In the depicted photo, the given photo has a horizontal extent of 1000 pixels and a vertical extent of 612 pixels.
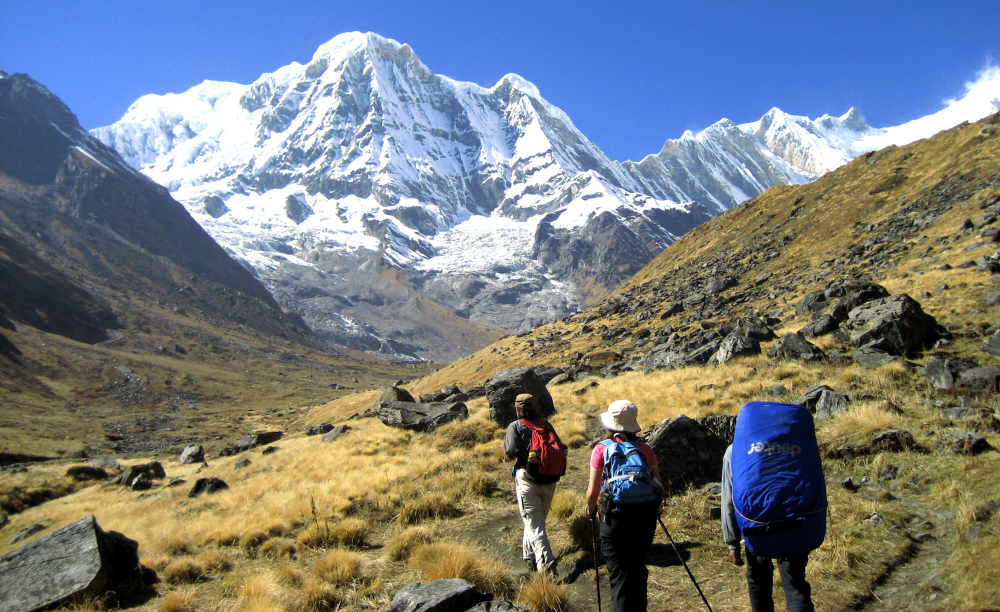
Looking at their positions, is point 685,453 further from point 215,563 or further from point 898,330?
point 898,330

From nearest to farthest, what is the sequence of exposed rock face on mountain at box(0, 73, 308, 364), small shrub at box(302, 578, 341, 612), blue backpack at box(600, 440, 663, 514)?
blue backpack at box(600, 440, 663, 514)
small shrub at box(302, 578, 341, 612)
exposed rock face on mountain at box(0, 73, 308, 364)

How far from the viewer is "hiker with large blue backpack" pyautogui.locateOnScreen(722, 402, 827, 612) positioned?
4.22m

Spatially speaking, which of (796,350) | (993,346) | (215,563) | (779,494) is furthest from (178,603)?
(993,346)

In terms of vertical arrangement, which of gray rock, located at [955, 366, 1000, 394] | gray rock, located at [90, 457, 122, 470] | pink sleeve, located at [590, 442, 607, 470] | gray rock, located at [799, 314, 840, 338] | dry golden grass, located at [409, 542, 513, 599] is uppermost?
gray rock, located at [799, 314, 840, 338]

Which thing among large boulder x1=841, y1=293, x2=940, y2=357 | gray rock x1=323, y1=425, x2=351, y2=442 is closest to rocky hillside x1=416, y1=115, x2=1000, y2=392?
large boulder x1=841, y1=293, x2=940, y2=357

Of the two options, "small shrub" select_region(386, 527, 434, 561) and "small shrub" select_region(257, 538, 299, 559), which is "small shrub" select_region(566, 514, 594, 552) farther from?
"small shrub" select_region(257, 538, 299, 559)

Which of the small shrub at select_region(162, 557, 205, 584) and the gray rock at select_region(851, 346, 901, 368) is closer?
the small shrub at select_region(162, 557, 205, 584)

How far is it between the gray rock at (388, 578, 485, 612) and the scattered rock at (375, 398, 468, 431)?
14.0 metres

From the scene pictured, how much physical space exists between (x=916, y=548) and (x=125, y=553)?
10.8 metres

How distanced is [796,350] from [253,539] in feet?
50.3

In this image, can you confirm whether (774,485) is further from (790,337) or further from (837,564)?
(790,337)

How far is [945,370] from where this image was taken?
440 inches

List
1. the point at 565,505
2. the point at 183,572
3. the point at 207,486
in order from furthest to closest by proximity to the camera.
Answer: the point at 207,486 → the point at 565,505 → the point at 183,572

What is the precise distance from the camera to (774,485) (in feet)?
Answer: 13.9
